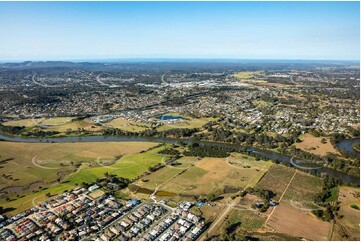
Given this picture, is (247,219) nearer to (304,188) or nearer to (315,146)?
(304,188)

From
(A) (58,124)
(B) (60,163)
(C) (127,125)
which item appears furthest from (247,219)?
(A) (58,124)

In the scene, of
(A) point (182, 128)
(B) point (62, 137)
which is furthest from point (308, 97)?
(B) point (62, 137)

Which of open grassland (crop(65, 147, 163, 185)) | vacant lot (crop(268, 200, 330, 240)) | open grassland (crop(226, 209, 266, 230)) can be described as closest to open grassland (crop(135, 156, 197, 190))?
open grassland (crop(65, 147, 163, 185))

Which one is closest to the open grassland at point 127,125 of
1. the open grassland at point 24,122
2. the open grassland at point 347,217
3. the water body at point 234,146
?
the water body at point 234,146

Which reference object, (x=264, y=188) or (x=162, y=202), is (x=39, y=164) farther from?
(x=264, y=188)

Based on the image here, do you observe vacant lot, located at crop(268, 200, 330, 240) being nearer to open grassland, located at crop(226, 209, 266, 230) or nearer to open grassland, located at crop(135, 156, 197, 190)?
open grassland, located at crop(226, 209, 266, 230)
